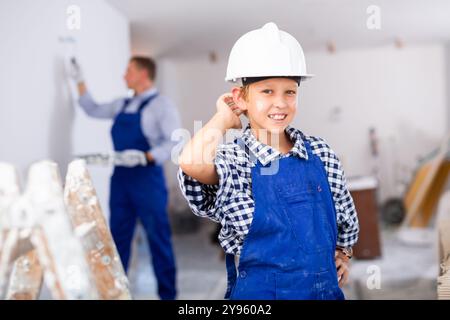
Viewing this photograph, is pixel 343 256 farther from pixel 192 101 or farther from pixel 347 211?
pixel 192 101

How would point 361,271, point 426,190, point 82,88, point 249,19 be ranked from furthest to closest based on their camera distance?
point 426,190, point 361,271, point 82,88, point 249,19

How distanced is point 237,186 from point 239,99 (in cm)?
24

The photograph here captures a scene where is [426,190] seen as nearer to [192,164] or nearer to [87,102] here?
[87,102]

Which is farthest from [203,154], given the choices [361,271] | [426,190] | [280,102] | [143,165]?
[426,190]

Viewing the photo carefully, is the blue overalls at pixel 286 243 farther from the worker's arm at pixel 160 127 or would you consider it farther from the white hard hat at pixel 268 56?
the worker's arm at pixel 160 127

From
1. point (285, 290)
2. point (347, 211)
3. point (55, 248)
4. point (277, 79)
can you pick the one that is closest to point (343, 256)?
point (347, 211)

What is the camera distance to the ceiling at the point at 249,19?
6.81ft

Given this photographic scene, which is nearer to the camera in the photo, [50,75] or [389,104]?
[50,75]

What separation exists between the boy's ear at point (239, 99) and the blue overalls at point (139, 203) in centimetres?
164

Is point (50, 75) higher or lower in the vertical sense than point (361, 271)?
higher

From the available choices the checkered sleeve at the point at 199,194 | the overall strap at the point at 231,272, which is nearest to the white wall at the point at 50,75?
the checkered sleeve at the point at 199,194

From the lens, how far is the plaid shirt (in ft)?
4.36

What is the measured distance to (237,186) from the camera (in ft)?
4.41

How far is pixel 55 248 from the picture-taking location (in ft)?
3.82
